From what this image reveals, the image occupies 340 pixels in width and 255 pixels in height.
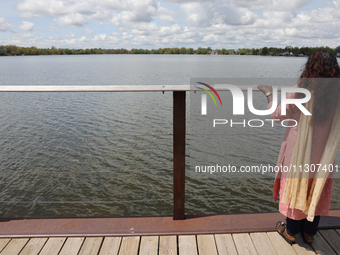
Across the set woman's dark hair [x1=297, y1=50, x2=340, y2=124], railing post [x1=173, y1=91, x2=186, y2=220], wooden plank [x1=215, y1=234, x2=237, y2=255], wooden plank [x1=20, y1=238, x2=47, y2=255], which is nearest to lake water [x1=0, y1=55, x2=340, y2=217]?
railing post [x1=173, y1=91, x2=186, y2=220]

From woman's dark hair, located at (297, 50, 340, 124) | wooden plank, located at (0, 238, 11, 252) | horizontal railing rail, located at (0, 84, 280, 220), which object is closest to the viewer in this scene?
woman's dark hair, located at (297, 50, 340, 124)

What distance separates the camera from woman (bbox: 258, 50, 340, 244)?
5.11 ft

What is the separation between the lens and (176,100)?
1.91 m

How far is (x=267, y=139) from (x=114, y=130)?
4368mm

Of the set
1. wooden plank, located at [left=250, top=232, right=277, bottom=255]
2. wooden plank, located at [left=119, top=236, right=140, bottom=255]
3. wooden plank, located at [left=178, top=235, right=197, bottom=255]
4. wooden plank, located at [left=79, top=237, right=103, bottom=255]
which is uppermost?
wooden plank, located at [left=79, top=237, right=103, bottom=255]

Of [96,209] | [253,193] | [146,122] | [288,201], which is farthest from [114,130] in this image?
[288,201]

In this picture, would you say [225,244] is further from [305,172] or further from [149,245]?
[305,172]

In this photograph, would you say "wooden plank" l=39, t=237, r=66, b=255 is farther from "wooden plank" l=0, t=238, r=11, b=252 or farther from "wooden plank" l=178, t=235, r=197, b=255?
"wooden plank" l=178, t=235, r=197, b=255

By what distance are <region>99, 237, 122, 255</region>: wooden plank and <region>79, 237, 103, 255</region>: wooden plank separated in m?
0.04

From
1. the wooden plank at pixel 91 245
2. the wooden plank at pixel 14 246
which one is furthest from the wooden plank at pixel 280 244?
the wooden plank at pixel 14 246

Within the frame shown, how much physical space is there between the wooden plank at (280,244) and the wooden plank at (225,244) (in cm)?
28

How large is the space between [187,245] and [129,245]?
15.6 inches

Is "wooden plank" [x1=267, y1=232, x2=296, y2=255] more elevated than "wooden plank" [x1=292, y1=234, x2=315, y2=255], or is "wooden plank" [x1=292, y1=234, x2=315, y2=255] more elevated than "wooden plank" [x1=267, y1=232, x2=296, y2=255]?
"wooden plank" [x1=267, y1=232, x2=296, y2=255]

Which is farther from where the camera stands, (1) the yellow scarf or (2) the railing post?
(2) the railing post
